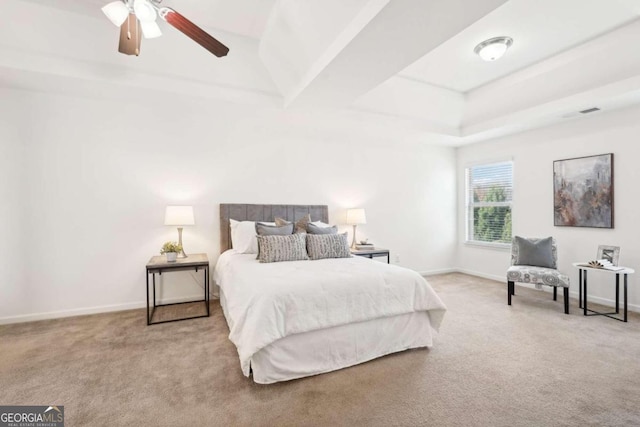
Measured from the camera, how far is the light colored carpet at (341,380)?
1.80 meters

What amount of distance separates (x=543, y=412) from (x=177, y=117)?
4460mm

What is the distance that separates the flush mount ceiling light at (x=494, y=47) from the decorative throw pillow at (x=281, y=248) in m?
2.85

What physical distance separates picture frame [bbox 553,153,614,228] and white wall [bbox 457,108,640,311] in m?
0.07

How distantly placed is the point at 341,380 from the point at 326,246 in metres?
1.54

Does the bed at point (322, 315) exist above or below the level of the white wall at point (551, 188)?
below

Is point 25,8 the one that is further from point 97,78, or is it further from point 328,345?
point 328,345

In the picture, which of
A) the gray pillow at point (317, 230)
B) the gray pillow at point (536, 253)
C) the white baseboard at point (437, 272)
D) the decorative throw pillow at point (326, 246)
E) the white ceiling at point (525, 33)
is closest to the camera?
the white ceiling at point (525, 33)

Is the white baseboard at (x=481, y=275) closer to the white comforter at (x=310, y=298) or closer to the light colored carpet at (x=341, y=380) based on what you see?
the light colored carpet at (x=341, y=380)

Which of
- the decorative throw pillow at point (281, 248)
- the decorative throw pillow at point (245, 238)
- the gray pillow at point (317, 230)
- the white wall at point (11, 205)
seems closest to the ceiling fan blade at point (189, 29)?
the decorative throw pillow at point (281, 248)

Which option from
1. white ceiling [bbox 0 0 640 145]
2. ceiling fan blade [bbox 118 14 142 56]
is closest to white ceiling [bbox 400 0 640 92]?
white ceiling [bbox 0 0 640 145]

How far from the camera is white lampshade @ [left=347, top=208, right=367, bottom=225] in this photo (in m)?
4.70

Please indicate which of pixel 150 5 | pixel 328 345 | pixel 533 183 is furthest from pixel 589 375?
pixel 150 5

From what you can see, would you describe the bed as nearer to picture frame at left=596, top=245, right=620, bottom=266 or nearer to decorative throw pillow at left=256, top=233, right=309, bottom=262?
decorative throw pillow at left=256, top=233, right=309, bottom=262

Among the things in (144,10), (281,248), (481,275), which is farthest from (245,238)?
(481,275)
